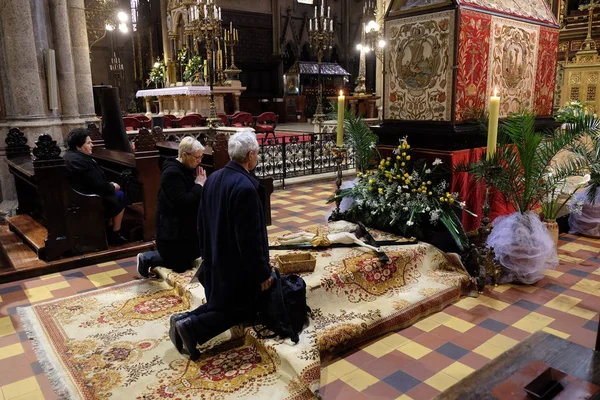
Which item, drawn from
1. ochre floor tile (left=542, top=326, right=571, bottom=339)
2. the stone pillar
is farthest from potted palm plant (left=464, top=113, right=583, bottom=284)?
the stone pillar

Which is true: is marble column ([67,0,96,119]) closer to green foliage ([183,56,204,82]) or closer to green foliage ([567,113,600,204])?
green foliage ([183,56,204,82])

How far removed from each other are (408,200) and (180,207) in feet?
6.87

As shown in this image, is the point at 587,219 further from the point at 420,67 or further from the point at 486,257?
the point at 420,67

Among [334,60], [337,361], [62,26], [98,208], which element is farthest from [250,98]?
[337,361]

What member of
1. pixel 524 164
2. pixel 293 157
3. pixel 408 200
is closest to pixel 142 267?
pixel 408 200

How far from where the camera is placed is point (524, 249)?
4.26 meters

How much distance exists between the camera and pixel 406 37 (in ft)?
15.4

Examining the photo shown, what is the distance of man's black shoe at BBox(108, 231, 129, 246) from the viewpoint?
5641 mm

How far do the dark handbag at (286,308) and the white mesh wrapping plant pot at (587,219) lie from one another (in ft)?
14.0

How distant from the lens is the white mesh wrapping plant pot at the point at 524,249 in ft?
14.0

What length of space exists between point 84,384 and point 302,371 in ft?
4.36

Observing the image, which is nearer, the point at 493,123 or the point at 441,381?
the point at 441,381

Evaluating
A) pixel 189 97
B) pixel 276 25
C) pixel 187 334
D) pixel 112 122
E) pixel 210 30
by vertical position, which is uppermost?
pixel 276 25

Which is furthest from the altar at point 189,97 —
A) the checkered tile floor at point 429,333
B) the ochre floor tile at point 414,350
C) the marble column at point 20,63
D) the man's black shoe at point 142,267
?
the ochre floor tile at point 414,350
